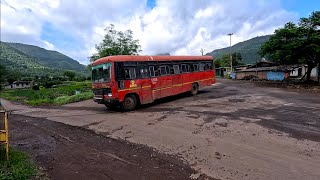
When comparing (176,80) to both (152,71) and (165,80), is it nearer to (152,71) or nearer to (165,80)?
(165,80)

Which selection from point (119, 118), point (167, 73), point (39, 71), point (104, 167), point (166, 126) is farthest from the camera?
point (39, 71)

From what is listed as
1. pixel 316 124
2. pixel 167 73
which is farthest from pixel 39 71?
pixel 316 124

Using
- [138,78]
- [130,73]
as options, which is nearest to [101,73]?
[130,73]

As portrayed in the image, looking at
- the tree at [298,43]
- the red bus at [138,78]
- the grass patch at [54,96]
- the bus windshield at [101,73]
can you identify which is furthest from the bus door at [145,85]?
the tree at [298,43]

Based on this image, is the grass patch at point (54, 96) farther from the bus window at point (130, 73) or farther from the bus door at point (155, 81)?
the bus window at point (130, 73)

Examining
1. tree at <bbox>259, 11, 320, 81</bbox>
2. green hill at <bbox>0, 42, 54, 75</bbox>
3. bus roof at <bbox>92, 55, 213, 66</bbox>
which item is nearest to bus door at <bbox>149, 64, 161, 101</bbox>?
bus roof at <bbox>92, 55, 213, 66</bbox>

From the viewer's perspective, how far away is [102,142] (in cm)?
816

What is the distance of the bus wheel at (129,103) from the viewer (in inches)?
561

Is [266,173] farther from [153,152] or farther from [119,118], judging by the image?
[119,118]

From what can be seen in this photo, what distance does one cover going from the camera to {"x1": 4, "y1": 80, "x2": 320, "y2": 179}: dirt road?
18.7ft

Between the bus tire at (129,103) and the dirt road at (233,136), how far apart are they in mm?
1316

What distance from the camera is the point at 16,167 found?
573 cm

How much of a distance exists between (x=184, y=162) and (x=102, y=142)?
10.4 feet

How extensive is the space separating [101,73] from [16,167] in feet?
28.8
